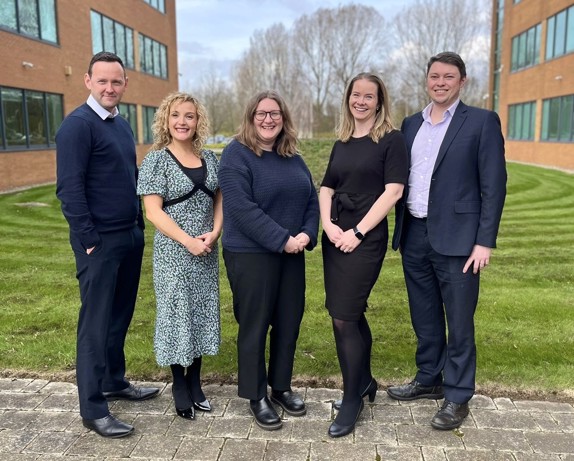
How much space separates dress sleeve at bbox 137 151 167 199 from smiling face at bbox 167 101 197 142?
17cm

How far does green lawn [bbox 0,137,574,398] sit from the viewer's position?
13.4 feet

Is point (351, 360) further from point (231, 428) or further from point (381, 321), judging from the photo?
point (381, 321)

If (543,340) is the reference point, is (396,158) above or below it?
above

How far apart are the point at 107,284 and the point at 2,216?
10.0 metres

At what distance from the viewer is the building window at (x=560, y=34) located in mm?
22797

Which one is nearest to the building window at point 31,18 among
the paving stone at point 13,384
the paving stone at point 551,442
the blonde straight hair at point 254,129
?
the paving stone at point 13,384

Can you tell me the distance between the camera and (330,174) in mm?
3311

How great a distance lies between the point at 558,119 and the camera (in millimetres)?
23953

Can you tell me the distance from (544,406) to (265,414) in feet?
5.89

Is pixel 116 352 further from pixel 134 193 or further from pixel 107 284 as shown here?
pixel 134 193

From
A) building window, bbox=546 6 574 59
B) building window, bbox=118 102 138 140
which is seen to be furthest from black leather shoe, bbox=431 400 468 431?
building window, bbox=118 102 138 140

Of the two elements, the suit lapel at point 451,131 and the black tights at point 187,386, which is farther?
→ the black tights at point 187,386

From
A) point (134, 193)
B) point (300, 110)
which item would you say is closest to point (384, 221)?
point (134, 193)

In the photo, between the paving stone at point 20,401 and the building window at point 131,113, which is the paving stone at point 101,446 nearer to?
the paving stone at point 20,401
